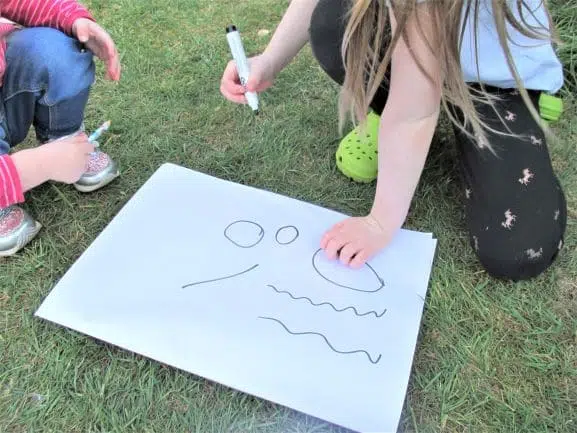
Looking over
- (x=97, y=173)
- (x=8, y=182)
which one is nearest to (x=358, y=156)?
(x=97, y=173)

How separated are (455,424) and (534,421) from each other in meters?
0.10

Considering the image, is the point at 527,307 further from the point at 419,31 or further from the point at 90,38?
the point at 90,38

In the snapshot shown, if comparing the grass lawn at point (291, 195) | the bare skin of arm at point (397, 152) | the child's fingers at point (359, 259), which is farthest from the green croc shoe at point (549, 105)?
the child's fingers at point (359, 259)

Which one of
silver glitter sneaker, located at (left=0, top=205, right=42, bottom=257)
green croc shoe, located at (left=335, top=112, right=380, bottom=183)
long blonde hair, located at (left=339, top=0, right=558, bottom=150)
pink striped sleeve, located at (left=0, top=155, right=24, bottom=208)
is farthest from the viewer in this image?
green croc shoe, located at (left=335, top=112, right=380, bottom=183)

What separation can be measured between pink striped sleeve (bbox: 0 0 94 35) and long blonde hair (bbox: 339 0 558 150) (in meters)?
0.50

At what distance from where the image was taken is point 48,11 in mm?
1022

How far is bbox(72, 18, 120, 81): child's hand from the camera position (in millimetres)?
1002

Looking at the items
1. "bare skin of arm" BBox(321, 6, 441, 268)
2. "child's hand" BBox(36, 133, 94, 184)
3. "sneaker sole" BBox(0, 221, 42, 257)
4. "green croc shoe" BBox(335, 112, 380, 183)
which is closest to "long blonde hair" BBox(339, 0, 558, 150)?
"bare skin of arm" BBox(321, 6, 441, 268)

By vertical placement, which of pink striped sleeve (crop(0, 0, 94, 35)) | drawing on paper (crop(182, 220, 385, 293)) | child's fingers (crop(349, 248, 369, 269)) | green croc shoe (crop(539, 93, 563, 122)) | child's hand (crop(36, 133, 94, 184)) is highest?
pink striped sleeve (crop(0, 0, 94, 35))

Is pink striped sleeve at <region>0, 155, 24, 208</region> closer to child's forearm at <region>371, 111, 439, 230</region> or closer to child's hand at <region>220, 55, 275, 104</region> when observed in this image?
child's hand at <region>220, 55, 275, 104</region>

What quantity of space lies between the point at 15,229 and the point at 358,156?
0.59m

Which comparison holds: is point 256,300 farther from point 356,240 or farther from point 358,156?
point 358,156

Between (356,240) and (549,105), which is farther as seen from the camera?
→ (549,105)

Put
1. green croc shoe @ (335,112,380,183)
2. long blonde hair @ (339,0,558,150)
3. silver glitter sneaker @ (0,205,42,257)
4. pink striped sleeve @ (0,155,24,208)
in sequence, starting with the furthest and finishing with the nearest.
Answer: green croc shoe @ (335,112,380,183) < silver glitter sneaker @ (0,205,42,257) < pink striped sleeve @ (0,155,24,208) < long blonde hair @ (339,0,558,150)
